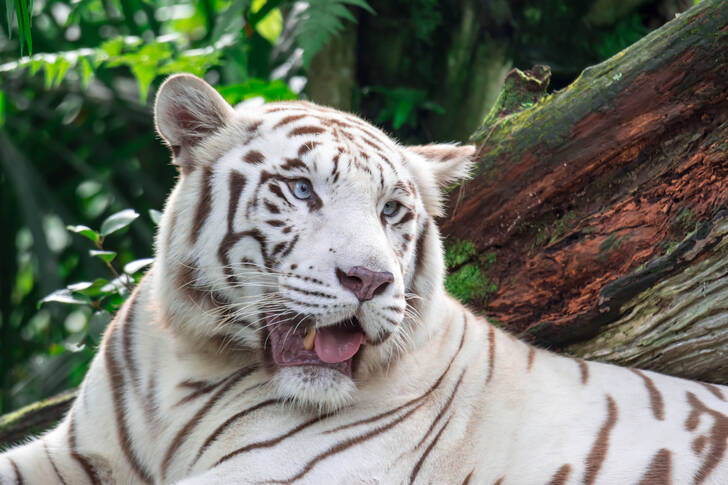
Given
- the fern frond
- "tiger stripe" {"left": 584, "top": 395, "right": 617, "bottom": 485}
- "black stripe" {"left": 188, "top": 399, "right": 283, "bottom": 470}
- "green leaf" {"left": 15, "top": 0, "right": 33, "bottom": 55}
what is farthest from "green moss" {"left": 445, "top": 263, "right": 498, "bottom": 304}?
"green leaf" {"left": 15, "top": 0, "right": 33, "bottom": 55}

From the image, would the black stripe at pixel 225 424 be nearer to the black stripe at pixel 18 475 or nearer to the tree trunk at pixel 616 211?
the black stripe at pixel 18 475

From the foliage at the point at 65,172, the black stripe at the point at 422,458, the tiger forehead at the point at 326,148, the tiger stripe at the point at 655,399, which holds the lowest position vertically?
the foliage at the point at 65,172

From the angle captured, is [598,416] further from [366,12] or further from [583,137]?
[366,12]

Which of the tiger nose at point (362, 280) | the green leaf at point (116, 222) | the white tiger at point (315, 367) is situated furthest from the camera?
the green leaf at point (116, 222)

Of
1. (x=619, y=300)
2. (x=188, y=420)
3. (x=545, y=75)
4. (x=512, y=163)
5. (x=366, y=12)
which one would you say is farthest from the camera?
(x=366, y=12)

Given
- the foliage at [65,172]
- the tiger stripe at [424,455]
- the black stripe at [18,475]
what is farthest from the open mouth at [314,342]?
the foliage at [65,172]

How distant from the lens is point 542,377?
2451 mm

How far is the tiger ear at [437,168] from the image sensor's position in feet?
8.24

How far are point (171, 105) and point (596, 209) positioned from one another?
5.40 feet

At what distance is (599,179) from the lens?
2932mm

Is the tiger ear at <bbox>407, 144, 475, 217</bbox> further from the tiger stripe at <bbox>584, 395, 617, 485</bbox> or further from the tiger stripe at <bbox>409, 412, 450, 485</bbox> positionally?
the tiger stripe at <bbox>584, 395, 617, 485</bbox>

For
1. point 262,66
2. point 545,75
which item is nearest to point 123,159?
point 262,66

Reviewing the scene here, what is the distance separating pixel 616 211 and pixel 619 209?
0.01 meters

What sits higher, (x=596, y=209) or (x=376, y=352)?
(x=596, y=209)
